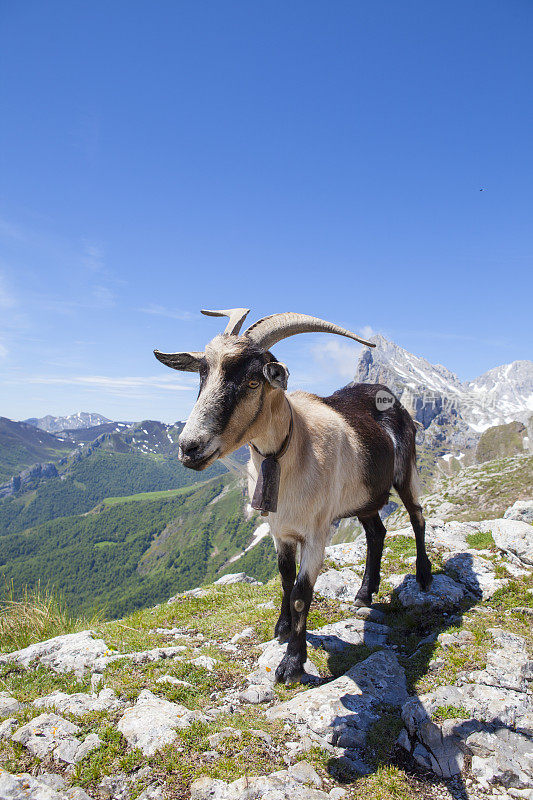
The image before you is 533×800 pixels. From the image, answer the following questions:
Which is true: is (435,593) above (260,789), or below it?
above

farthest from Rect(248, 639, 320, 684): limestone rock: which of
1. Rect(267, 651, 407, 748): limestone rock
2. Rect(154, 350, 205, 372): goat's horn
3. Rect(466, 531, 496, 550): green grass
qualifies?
Rect(466, 531, 496, 550): green grass

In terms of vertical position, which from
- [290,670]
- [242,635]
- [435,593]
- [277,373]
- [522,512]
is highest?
[277,373]

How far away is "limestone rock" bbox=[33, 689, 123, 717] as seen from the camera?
4.76 m

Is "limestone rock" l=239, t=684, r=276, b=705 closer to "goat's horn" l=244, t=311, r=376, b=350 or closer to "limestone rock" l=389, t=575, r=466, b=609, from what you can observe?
"limestone rock" l=389, t=575, r=466, b=609

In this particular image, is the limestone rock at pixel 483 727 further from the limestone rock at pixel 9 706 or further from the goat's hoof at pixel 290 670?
the limestone rock at pixel 9 706

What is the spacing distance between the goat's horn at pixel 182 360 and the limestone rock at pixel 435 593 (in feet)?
20.6

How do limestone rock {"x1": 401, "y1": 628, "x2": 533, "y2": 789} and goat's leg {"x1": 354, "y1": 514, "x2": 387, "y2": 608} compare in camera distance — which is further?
goat's leg {"x1": 354, "y1": 514, "x2": 387, "y2": 608}

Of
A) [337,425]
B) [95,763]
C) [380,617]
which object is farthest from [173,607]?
[337,425]

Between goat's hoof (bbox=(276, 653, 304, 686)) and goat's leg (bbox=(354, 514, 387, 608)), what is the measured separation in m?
2.80

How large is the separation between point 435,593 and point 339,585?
78.8 inches

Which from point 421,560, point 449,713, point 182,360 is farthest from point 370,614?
point 182,360

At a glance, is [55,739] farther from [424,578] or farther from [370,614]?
[424,578]

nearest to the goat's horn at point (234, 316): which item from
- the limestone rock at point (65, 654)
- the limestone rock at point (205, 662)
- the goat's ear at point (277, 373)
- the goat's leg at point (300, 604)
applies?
the goat's ear at point (277, 373)

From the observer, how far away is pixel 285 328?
190 inches
